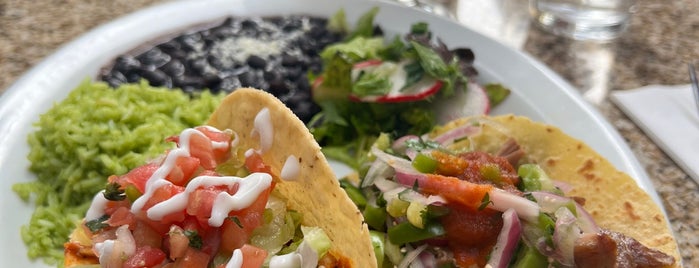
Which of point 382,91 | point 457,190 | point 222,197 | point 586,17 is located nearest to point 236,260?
point 222,197

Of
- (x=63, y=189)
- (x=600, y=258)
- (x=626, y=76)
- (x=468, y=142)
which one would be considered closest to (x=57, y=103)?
(x=63, y=189)

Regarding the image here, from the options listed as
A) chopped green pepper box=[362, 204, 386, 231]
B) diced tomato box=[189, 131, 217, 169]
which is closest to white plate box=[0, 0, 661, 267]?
diced tomato box=[189, 131, 217, 169]

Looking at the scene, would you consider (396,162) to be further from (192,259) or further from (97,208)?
(97,208)

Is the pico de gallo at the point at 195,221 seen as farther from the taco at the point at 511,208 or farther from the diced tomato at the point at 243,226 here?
the taco at the point at 511,208

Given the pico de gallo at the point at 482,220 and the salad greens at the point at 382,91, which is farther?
the salad greens at the point at 382,91

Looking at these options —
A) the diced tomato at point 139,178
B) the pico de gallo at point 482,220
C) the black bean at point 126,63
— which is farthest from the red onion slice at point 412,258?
the black bean at point 126,63

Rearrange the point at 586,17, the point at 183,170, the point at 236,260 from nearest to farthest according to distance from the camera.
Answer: the point at 236,260
the point at 183,170
the point at 586,17
